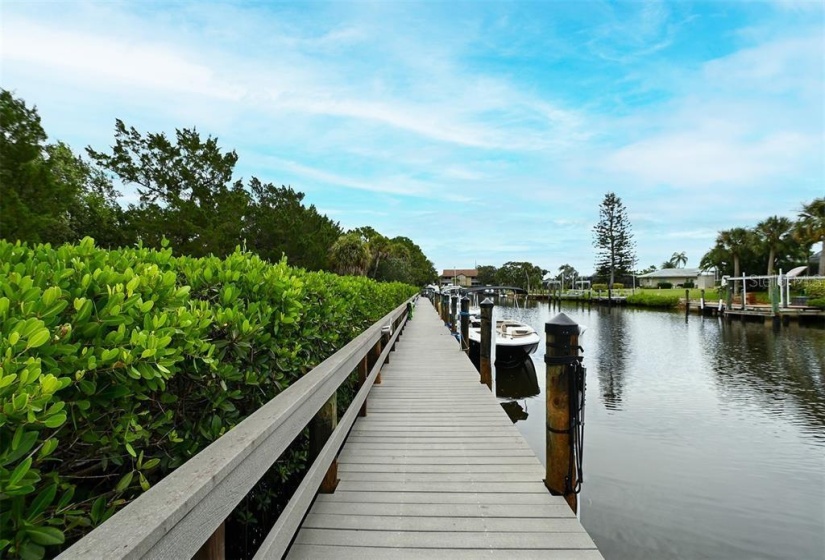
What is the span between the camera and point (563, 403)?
9.52 feet

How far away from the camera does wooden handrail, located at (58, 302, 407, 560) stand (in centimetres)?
78

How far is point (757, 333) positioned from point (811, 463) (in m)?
19.0

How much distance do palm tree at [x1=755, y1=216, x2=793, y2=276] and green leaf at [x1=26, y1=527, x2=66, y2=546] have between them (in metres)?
57.0

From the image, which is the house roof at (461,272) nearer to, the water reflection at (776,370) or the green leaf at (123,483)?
the water reflection at (776,370)

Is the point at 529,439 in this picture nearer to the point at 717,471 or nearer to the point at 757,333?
the point at 717,471

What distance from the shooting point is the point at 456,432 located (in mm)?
4363

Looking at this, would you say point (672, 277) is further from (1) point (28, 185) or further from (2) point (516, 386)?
(1) point (28, 185)

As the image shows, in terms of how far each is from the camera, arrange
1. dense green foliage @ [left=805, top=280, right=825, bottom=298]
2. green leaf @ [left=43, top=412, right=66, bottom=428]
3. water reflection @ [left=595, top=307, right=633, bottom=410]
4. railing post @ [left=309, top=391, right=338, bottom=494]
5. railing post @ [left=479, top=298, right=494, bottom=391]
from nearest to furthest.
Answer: green leaf @ [left=43, top=412, right=66, bottom=428] → railing post @ [left=309, top=391, right=338, bottom=494] → railing post @ [left=479, top=298, right=494, bottom=391] → water reflection @ [left=595, top=307, right=633, bottom=410] → dense green foliage @ [left=805, top=280, right=825, bottom=298]

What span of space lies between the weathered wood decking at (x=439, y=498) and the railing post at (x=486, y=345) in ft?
4.52

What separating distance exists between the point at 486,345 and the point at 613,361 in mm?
10354

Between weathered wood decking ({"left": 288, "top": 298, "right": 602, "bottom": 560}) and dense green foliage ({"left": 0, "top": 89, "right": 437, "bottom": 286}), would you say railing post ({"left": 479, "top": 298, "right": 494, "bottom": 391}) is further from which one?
dense green foliage ({"left": 0, "top": 89, "right": 437, "bottom": 286})

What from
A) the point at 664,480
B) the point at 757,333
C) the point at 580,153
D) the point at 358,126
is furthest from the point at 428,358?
the point at 580,153

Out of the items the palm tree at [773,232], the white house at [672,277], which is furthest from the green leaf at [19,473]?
the white house at [672,277]

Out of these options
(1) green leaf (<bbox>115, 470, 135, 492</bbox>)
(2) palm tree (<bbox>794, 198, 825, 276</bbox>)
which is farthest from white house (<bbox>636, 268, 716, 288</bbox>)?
(1) green leaf (<bbox>115, 470, 135, 492</bbox>)
